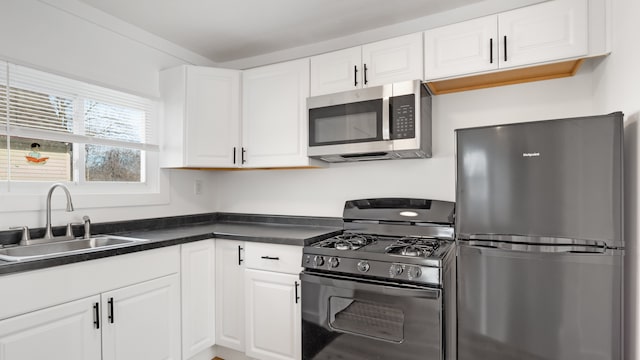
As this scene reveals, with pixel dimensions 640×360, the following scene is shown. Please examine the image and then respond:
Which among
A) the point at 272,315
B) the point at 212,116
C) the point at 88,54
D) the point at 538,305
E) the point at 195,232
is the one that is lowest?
the point at 272,315

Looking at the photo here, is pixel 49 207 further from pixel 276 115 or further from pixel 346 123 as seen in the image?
pixel 346 123

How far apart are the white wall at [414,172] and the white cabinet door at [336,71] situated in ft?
1.94

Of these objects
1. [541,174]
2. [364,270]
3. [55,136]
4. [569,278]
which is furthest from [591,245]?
[55,136]

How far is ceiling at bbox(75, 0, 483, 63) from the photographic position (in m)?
2.17

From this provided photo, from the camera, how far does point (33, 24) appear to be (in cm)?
195

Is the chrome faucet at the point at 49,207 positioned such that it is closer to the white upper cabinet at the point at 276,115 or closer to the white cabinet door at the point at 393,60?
the white upper cabinet at the point at 276,115

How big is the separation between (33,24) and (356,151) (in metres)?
2.02

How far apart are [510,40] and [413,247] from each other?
1244 mm

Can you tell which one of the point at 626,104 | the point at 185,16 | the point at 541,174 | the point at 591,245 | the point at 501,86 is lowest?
the point at 591,245

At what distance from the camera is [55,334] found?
1.52 metres

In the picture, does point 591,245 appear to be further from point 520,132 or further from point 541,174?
point 520,132

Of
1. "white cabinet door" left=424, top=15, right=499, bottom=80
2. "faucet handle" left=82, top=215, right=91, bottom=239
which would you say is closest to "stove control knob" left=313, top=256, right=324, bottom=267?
"white cabinet door" left=424, top=15, right=499, bottom=80

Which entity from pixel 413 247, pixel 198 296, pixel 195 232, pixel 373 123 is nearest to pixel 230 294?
pixel 198 296

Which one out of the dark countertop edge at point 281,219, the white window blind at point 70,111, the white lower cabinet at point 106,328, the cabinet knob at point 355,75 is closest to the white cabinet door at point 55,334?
the white lower cabinet at point 106,328
